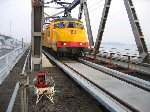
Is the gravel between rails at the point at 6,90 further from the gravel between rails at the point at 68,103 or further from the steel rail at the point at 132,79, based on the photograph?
the steel rail at the point at 132,79

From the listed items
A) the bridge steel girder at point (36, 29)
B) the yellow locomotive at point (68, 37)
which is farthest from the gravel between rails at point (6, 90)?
the yellow locomotive at point (68, 37)

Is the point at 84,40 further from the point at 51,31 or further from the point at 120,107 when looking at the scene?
the point at 120,107

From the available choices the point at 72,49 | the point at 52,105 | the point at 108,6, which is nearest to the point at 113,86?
the point at 52,105

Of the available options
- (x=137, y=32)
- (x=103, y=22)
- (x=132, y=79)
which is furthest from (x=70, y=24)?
(x=132, y=79)

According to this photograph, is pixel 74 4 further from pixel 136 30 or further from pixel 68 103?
pixel 68 103

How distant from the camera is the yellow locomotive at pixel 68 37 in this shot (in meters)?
17.7

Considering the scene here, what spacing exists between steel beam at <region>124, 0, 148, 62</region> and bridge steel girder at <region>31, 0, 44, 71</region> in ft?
18.9

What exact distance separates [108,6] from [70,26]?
12.6 ft

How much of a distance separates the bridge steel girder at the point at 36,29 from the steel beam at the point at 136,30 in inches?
227

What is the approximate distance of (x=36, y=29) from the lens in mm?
14828

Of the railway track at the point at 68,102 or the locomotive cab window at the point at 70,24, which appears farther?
the locomotive cab window at the point at 70,24

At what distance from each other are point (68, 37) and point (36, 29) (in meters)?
3.70

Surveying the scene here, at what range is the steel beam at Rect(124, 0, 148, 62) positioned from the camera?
14727 millimetres

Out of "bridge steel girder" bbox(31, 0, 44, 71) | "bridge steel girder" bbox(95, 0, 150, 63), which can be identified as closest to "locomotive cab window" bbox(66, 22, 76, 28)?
"bridge steel girder" bbox(31, 0, 44, 71)
